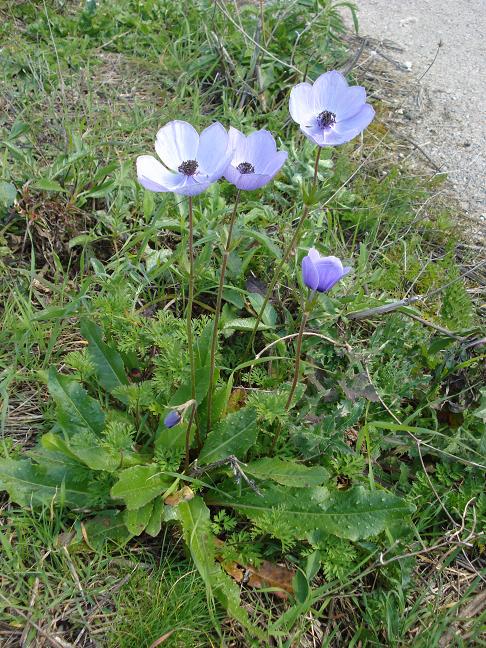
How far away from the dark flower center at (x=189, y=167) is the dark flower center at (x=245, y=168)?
0.34 ft

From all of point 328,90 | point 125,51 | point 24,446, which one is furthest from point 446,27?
point 24,446

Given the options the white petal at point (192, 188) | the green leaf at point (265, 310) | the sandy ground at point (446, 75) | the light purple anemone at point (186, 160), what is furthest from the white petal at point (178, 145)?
the sandy ground at point (446, 75)

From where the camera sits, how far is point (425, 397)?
218cm

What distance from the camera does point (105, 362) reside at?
201 cm

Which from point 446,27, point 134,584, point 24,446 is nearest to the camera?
point 134,584

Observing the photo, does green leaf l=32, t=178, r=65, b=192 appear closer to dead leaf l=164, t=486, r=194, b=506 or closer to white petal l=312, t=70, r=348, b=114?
white petal l=312, t=70, r=348, b=114

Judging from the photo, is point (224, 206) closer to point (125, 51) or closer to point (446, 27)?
point (125, 51)

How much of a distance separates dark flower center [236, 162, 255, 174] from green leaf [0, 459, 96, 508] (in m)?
0.94

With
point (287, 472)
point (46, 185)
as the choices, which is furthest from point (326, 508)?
point (46, 185)

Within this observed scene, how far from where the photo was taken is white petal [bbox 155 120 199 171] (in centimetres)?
159

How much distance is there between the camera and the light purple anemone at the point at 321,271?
1.57 m

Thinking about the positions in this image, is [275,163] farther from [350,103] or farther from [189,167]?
[350,103]

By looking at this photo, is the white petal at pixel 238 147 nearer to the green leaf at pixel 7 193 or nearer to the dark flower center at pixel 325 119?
the dark flower center at pixel 325 119

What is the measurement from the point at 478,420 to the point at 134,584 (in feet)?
3.93
